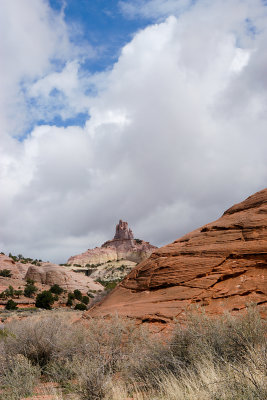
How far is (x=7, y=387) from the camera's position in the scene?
691 cm

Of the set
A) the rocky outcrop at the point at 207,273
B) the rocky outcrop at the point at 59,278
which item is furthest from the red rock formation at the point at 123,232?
the rocky outcrop at the point at 207,273

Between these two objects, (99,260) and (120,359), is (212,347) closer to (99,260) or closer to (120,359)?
(120,359)

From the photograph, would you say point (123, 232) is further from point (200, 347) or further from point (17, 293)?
point (200, 347)

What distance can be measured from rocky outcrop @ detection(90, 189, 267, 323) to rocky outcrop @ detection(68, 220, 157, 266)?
10764cm

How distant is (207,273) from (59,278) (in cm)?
4366

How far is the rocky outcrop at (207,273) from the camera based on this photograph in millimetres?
10508

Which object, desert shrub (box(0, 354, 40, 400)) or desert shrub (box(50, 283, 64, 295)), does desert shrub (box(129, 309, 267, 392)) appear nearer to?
desert shrub (box(0, 354, 40, 400))

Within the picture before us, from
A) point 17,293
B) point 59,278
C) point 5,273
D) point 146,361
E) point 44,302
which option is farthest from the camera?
point 59,278

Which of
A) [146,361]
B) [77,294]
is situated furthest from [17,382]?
[77,294]

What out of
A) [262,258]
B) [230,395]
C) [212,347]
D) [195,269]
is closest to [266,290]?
[262,258]

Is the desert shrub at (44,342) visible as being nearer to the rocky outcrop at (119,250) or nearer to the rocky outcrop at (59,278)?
the rocky outcrop at (59,278)

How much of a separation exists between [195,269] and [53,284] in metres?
42.8

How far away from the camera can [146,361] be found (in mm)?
6609

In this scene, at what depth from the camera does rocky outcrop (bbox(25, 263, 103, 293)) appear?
50.1 metres
